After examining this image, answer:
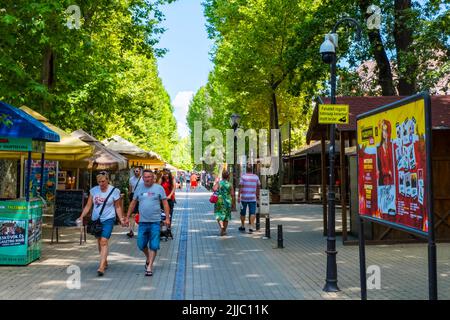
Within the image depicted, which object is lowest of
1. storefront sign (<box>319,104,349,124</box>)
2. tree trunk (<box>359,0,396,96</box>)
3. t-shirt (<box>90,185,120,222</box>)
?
t-shirt (<box>90,185,120,222</box>)

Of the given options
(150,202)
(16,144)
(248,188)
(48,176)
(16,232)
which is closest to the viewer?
(150,202)

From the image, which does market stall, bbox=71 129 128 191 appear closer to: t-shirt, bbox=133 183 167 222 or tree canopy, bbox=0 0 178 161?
tree canopy, bbox=0 0 178 161

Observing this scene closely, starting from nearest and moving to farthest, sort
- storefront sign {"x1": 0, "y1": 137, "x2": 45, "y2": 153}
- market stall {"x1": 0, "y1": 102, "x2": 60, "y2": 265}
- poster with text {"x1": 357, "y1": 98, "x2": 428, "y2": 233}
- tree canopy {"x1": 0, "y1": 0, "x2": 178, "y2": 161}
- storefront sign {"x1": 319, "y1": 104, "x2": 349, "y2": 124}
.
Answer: poster with text {"x1": 357, "y1": 98, "x2": 428, "y2": 233}, storefront sign {"x1": 319, "y1": 104, "x2": 349, "y2": 124}, market stall {"x1": 0, "y1": 102, "x2": 60, "y2": 265}, storefront sign {"x1": 0, "y1": 137, "x2": 45, "y2": 153}, tree canopy {"x1": 0, "y1": 0, "x2": 178, "y2": 161}

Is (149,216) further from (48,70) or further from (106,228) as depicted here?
(48,70)

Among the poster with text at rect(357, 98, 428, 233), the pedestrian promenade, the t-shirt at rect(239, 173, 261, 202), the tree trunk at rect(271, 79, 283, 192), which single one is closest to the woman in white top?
the pedestrian promenade

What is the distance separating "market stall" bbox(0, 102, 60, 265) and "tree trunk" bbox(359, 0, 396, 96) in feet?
48.7

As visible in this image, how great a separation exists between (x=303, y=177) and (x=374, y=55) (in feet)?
63.4

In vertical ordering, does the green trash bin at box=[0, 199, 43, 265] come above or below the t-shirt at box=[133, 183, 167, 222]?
below

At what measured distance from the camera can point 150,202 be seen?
8.77 meters

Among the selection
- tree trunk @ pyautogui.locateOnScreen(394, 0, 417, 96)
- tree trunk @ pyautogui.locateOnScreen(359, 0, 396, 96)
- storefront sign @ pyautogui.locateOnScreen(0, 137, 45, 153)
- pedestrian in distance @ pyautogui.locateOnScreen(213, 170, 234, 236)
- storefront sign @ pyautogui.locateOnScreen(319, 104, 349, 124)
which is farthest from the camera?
tree trunk @ pyautogui.locateOnScreen(359, 0, 396, 96)

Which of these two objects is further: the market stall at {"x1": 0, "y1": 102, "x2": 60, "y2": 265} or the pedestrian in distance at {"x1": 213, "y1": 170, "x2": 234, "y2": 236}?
the pedestrian in distance at {"x1": 213, "y1": 170, "x2": 234, "y2": 236}

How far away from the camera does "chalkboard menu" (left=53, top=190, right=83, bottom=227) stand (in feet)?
39.8

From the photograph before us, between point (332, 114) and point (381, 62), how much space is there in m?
14.6

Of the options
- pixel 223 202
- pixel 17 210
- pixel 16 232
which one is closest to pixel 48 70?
pixel 223 202
